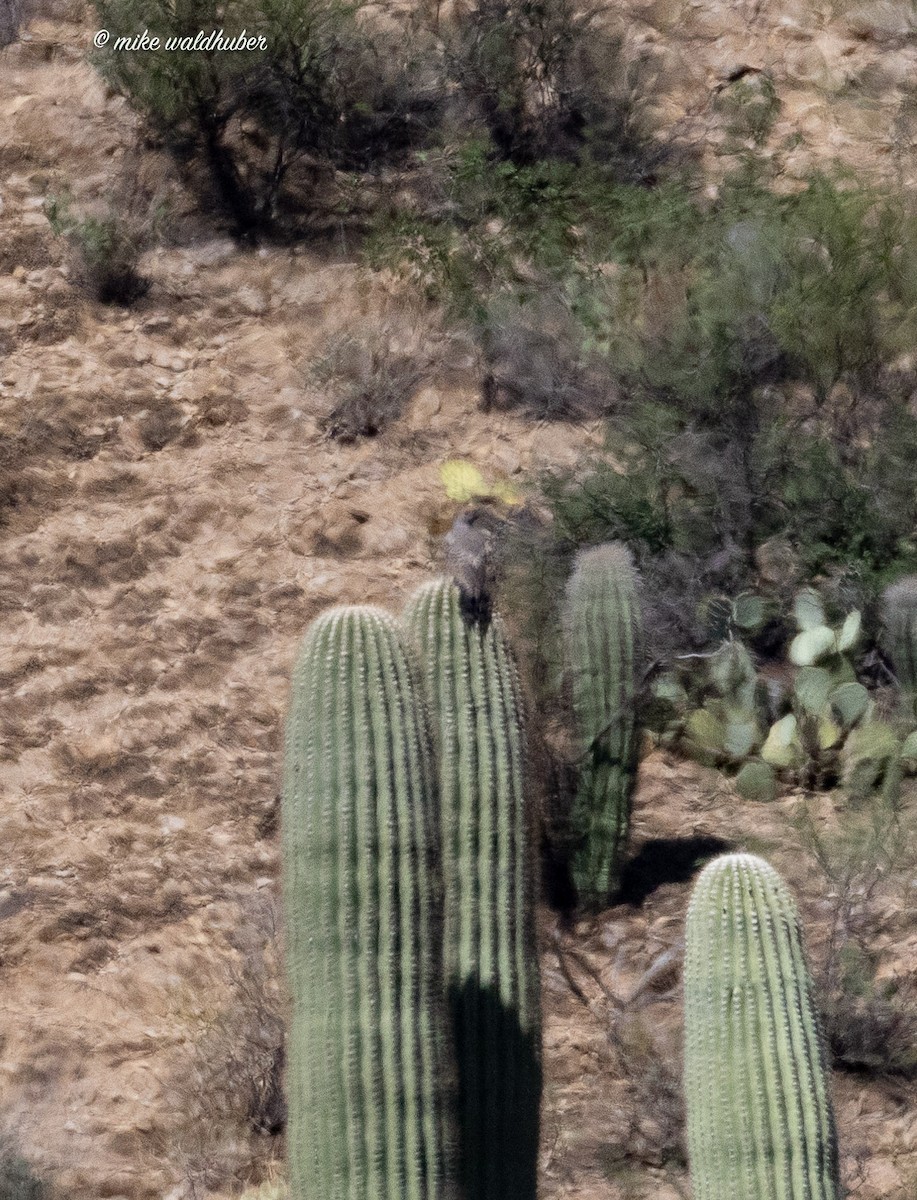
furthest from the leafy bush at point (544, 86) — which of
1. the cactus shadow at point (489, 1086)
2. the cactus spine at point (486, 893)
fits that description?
the cactus shadow at point (489, 1086)

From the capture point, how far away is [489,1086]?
3.81 m

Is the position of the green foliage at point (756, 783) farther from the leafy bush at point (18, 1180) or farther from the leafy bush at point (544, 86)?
the leafy bush at point (544, 86)

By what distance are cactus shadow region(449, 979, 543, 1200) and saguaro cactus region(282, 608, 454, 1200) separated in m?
0.36

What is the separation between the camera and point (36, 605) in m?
5.92

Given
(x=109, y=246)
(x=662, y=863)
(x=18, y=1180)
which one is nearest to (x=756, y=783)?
(x=662, y=863)

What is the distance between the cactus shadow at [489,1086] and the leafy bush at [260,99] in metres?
4.22

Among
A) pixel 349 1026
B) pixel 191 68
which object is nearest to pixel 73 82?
pixel 191 68

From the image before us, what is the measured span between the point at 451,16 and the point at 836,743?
4.29 metres

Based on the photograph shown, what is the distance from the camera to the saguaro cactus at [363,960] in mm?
3289

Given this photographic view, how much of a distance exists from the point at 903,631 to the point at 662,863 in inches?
52.8

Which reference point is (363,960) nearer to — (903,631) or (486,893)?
(486,893)

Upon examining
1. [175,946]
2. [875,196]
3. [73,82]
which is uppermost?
[73,82]

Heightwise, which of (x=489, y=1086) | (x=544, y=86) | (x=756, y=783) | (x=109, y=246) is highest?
(x=544, y=86)

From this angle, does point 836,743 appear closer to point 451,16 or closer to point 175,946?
point 175,946
